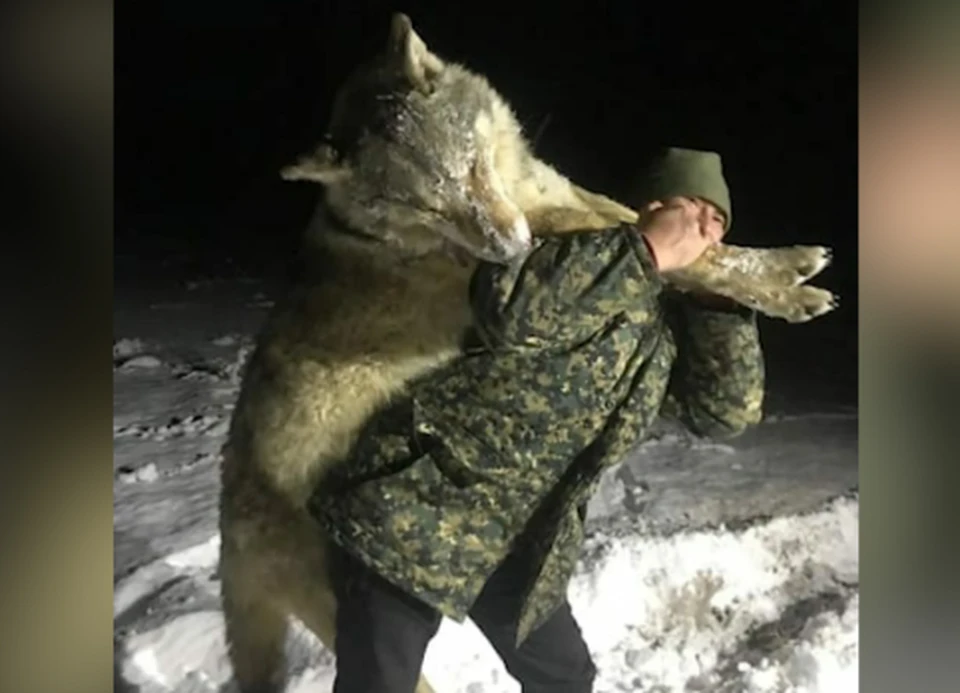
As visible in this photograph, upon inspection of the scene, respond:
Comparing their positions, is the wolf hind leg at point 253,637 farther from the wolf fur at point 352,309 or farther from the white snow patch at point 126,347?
the white snow patch at point 126,347

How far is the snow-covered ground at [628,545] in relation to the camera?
1.19 metres

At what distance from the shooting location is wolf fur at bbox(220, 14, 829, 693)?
1207 mm

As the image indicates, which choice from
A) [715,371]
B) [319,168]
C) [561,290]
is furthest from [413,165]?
[715,371]

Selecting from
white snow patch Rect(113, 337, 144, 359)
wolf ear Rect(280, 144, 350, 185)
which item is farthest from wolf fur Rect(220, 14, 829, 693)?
white snow patch Rect(113, 337, 144, 359)

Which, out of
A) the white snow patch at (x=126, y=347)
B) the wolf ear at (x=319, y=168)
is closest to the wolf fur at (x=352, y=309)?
the wolf ear at (x=319, y=168)

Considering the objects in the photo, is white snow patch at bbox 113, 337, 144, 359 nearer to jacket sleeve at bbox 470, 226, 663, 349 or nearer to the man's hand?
jacket sleeve at bbox 470, 226, 663, 349

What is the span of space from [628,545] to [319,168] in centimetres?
55

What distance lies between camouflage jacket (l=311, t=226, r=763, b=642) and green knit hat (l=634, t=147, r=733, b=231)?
0.21 ft

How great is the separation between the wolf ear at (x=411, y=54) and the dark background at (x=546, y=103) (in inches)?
0.6

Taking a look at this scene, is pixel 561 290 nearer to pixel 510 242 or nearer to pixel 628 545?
pixel 510 242

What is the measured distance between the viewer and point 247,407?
3.97ft

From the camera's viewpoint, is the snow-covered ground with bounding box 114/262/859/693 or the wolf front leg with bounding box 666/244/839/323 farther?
the wolf front leg with bounding box 666/244/839/323

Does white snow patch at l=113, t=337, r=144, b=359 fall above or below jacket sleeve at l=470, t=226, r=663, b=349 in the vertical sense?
below
